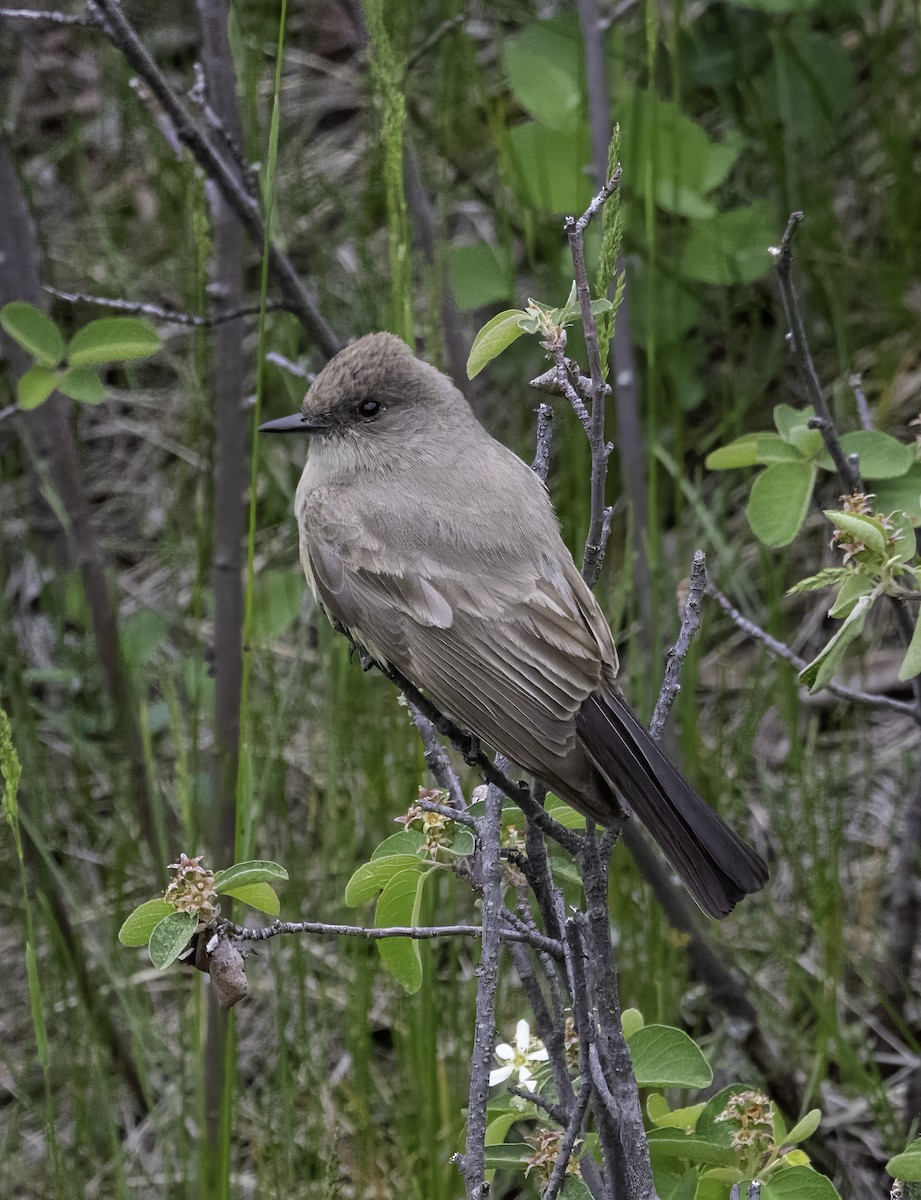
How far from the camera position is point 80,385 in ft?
8.38

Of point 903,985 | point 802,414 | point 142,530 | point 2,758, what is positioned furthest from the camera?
point 142,530

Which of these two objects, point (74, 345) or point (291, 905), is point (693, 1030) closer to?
point (291, 905)

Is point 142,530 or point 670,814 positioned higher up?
point 142,530

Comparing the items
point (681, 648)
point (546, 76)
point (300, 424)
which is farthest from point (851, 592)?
point (546, 76)

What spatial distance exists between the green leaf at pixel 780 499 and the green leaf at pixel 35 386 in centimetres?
128

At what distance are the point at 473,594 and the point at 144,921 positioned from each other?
34.4 inches

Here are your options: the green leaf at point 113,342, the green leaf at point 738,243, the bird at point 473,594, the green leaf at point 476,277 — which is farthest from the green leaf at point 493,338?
the green leaf at point 738,243

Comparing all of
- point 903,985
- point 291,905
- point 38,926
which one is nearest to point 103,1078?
point 291,905

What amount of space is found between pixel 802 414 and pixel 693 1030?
143 cm

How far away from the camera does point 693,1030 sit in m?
3.02

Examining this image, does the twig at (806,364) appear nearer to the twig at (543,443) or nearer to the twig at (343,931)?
the twig at (543,443)

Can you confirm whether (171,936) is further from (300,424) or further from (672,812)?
(300,424)

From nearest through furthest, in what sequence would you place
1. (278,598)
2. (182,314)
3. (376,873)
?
(376,873) < (182,314) < (278,598)

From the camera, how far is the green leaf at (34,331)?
2.51 meters
